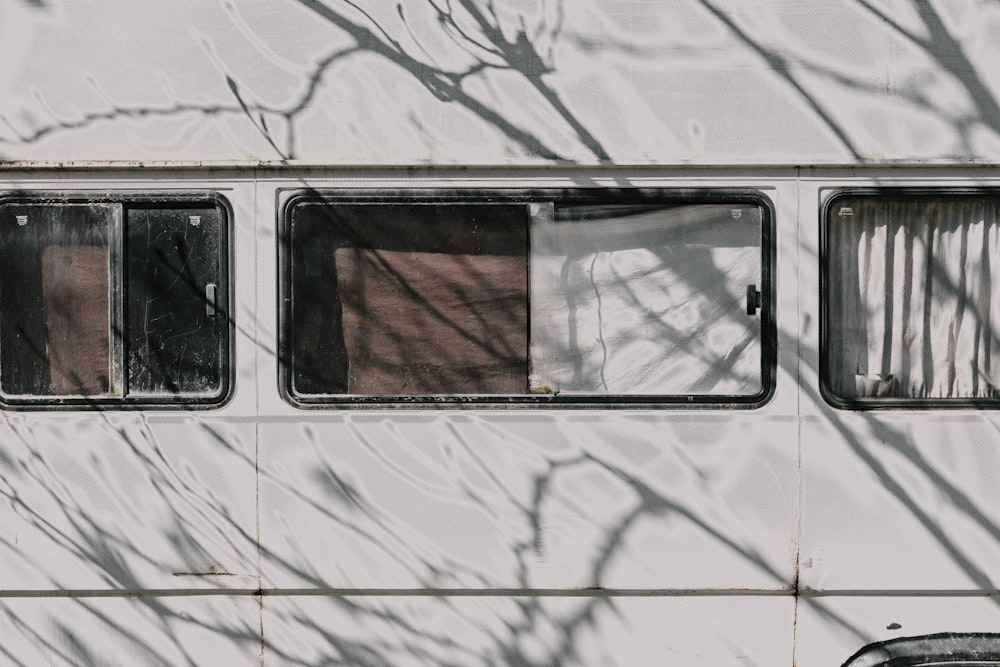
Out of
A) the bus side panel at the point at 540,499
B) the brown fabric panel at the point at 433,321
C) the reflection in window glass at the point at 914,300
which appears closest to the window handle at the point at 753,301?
the reflection in window glass at the point at 914,300

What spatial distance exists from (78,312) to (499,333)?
60.1 inches

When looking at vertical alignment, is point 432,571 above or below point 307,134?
below

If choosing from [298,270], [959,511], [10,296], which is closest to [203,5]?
[298,270]

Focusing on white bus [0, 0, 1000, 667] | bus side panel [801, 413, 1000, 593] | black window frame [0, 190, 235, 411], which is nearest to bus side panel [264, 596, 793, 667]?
white bus [0, 0, 1000, 667]

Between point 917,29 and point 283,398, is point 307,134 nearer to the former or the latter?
point 283,398

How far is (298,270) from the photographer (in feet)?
9.81

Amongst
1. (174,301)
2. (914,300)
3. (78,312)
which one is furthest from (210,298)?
(914,300)

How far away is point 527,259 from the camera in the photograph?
299 centimetres

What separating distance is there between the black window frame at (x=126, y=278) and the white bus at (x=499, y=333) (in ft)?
0.05

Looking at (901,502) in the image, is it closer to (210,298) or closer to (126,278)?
(210,298)

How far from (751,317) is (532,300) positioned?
789mm

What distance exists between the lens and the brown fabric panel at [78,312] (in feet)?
9.82

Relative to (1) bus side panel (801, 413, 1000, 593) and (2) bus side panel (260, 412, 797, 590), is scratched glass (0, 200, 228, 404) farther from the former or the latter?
(1) bus side panel (801, 413, 1000, 593)

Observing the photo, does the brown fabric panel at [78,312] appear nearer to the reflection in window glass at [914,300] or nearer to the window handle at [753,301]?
the window handle at [753,301]
